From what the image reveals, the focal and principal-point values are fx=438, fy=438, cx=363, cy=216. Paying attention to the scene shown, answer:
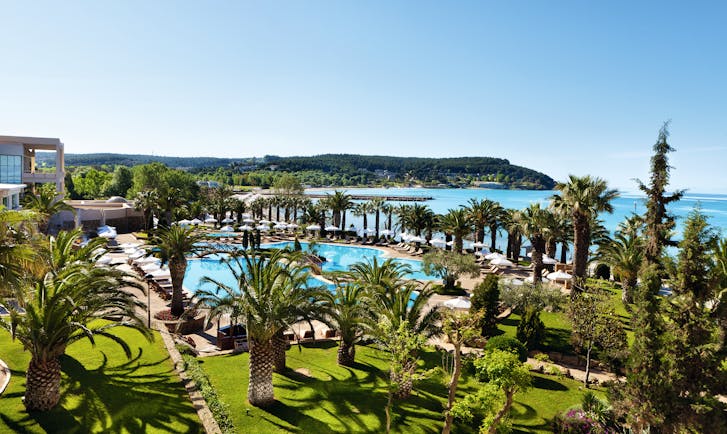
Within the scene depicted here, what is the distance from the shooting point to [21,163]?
46000 mm

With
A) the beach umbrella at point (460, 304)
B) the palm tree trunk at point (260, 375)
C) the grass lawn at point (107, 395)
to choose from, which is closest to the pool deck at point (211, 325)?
the beach umbrella at point (460, 304)

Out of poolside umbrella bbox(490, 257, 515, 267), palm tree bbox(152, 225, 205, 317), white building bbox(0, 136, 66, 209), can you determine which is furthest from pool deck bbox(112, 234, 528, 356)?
white building bbox(0, 136, 66, 209)

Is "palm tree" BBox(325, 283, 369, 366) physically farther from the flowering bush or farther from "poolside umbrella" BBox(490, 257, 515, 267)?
"poolside umbrella" BBox(490, 257, 515, 267)

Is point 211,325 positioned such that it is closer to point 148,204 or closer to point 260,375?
point 260,375

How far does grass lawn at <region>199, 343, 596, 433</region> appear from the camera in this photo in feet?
46.3

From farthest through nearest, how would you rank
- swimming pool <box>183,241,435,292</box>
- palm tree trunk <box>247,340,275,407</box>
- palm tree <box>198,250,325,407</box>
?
swimming pool <box>183,241,435,292</box>
palm tree trunk <box>247,340,275,407</box>
palm tree <box>198,250,325,407</box>

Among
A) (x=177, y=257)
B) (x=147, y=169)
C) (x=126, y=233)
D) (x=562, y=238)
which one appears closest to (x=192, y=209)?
(x=126, y=233)

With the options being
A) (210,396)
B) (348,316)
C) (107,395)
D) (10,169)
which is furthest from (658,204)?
(10,169)

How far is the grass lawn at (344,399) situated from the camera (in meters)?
14.1

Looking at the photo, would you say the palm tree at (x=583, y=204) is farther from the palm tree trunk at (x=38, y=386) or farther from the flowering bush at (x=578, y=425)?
the palm tree trunk at (x=38, y=386)

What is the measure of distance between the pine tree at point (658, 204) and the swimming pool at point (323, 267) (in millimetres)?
15613

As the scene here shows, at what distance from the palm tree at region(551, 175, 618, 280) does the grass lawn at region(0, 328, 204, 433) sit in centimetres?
2455

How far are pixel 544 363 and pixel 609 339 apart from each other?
3.49m

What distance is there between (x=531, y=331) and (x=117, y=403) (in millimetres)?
18026
